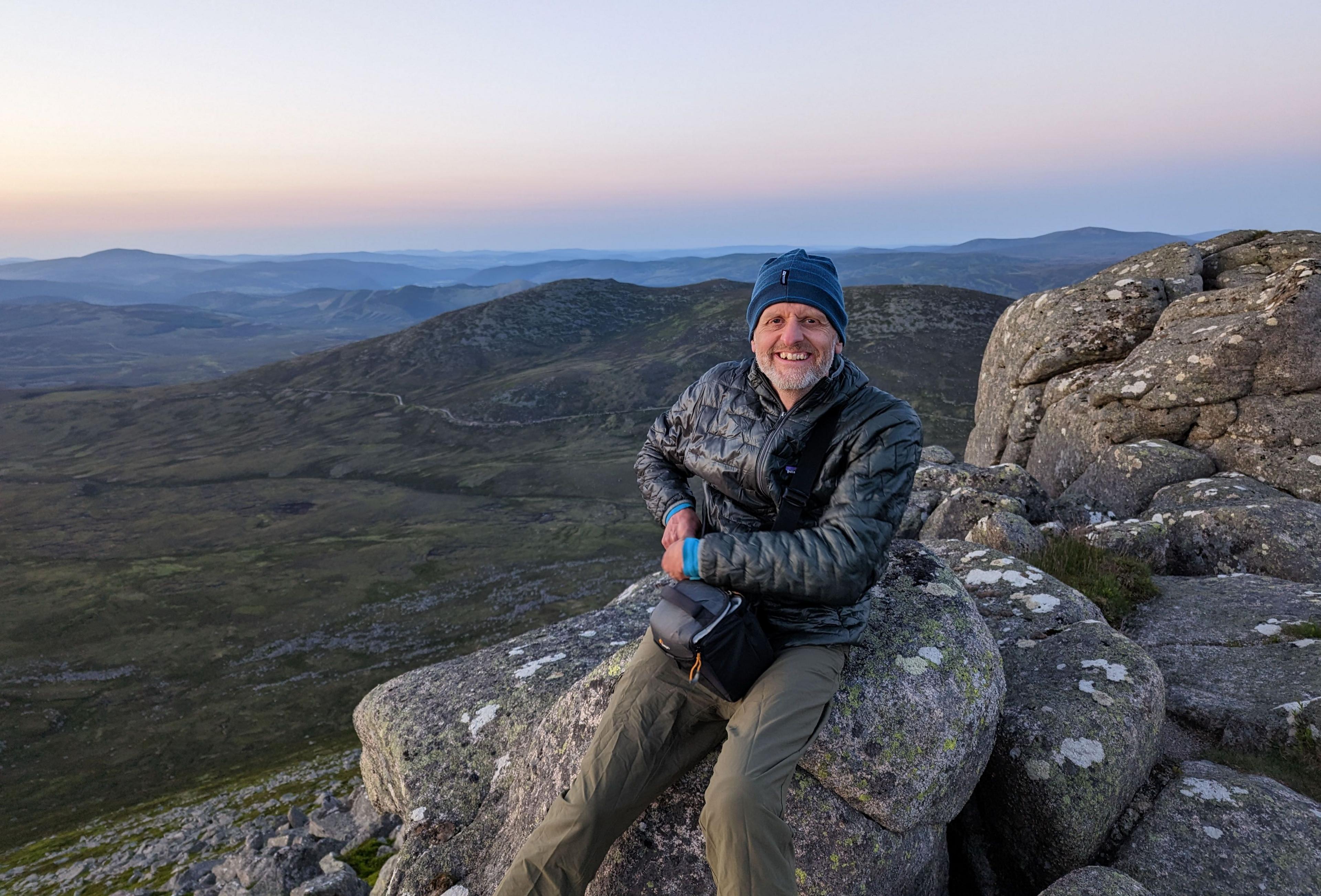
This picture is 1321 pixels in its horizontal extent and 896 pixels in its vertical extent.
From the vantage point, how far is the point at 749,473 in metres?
6.53

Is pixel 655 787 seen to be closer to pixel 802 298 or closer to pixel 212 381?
pixel 802 298

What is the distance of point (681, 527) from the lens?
6930 mm

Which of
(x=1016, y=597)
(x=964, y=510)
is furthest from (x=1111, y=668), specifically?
(x=964, y=510)

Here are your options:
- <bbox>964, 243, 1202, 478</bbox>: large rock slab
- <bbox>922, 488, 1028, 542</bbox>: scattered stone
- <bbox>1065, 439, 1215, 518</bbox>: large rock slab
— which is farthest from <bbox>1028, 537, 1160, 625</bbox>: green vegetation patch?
<bbox>964, 243, 1202, 478</bbox>: large rock slab

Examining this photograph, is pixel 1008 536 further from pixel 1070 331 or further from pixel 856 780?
pixel 1070 331

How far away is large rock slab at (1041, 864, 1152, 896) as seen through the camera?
5.32 metres

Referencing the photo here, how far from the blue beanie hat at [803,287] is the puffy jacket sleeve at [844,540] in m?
1.25

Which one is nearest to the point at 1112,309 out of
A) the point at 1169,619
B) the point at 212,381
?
the point at 1169,619

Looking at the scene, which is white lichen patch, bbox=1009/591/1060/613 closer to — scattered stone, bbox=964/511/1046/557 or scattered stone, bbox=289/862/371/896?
scattered stone, bbox=964/511/1046/557

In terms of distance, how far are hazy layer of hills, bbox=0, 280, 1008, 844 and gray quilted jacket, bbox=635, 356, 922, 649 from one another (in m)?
42.6

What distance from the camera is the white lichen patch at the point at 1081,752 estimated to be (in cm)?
651

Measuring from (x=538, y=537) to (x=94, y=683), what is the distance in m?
46.5

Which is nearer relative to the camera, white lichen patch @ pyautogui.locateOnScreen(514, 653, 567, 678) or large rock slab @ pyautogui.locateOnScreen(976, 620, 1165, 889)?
large rock slab @ pyautogui.locateOnScreen(976, 620, 1165, 889)

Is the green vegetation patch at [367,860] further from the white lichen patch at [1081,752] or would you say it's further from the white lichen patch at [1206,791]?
the white lichen patch at [1206,791]
